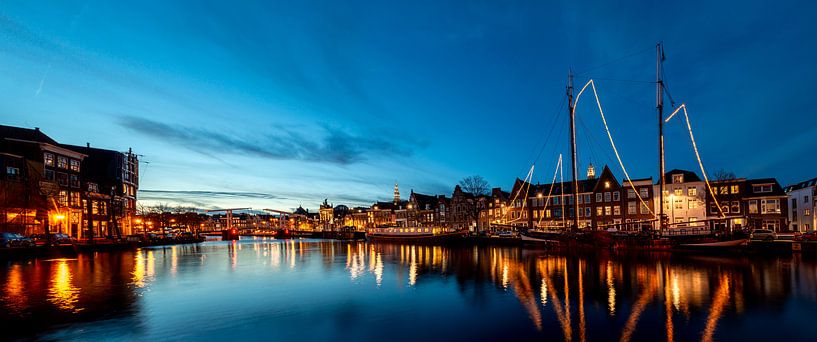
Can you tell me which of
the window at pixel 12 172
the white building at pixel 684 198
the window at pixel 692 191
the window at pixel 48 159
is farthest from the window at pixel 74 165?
the window at pixel 692 191

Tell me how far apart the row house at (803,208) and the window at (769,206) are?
474 centimetres

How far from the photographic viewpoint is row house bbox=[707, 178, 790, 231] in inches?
2734

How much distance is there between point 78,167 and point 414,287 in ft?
253

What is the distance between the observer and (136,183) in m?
103

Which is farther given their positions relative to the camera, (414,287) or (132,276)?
(132,276)

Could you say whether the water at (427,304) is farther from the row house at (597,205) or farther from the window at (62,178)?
the row house at (597,205)

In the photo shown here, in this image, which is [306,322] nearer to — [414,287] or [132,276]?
[414,287]

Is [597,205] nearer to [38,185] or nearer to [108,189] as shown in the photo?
[38,185]

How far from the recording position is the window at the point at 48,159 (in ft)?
223

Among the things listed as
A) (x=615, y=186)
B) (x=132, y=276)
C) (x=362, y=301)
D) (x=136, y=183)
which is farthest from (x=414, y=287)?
(x=136, y=183)

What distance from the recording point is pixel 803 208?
7169cm

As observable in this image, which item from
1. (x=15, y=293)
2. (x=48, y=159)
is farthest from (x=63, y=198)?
(x=15, y=293)

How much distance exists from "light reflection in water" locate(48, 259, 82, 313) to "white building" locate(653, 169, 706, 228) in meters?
79.9

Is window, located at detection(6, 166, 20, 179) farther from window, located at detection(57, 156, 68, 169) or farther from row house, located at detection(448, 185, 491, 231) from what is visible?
row house, located at detection(448, 185, 491, 231)
